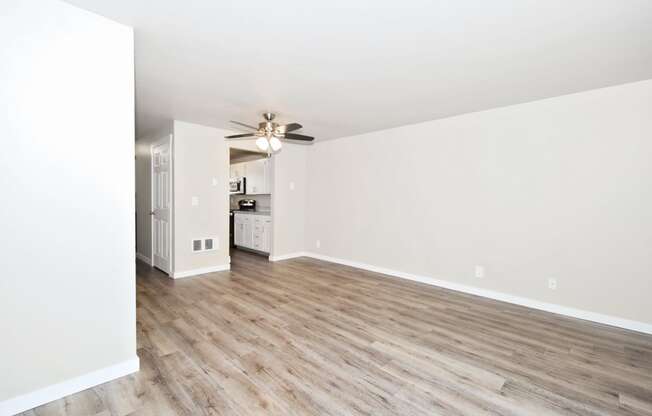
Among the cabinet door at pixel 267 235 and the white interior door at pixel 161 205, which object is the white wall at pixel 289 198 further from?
the white interior door at pixel 161 205

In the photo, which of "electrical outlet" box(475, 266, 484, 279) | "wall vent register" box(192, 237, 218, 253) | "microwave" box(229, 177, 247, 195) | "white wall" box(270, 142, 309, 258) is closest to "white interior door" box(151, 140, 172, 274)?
"wall vent register" box(192, 237, 218, 253)

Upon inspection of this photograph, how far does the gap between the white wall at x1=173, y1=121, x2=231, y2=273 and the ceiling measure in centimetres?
94

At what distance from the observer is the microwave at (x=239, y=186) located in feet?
23.0

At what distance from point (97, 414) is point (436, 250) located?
3820mm

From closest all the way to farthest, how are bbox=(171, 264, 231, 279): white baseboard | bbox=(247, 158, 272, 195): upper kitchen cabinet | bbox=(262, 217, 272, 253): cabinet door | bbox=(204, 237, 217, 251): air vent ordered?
bbox=(171, 264, 231, 279): white baseboard → bbox=(204, 237, 217, 251): air vent → bbox=(262, 217, 272, 253): cabinet door → bbox=(247, 158, 272, 195): upper kitchen cabinet

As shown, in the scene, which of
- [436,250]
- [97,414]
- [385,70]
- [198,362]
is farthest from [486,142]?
[97,414]

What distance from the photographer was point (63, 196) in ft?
5.69

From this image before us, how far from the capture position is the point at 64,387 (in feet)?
5.75

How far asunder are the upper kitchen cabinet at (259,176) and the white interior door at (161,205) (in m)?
1.82

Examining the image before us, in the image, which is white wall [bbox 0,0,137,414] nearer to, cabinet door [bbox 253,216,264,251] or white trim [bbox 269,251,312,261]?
white trim [bbox 269,251,312,261]

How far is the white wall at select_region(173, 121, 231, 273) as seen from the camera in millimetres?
4375

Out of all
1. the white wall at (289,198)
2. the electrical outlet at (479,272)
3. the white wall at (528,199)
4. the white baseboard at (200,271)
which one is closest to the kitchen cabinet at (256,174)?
the white wall at (289,198)

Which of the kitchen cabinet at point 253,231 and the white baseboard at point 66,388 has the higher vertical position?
the kitchen cabinet at point 253,231

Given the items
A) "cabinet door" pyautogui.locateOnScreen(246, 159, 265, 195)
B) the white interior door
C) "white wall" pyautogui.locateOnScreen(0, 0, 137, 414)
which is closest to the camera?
"white wall" pyautogui.locateOnScreen(0, 0, 137, 414)
